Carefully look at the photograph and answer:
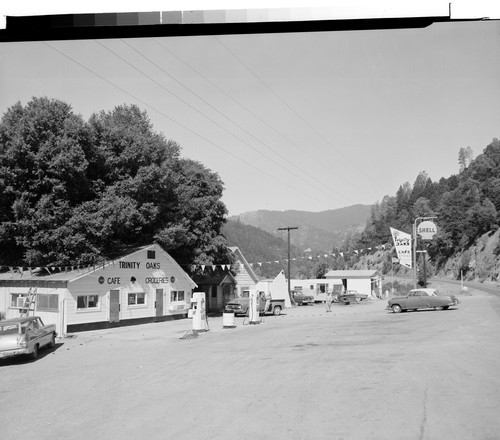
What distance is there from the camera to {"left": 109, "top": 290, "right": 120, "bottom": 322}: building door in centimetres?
2608

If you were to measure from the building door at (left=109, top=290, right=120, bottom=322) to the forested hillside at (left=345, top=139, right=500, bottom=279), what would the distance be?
42.5 meters

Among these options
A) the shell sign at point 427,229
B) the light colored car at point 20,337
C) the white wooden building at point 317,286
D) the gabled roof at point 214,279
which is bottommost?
the white wooden building at point 317,286

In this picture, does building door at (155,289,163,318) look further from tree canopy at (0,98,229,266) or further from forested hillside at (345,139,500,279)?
forested hillside at (345,139,500,279)

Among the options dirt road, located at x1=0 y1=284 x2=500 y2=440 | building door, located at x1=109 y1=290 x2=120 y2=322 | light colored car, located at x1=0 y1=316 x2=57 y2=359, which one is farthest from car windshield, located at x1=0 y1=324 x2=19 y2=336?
building door, located at x1=109 y1=290 x2=120 y2=322

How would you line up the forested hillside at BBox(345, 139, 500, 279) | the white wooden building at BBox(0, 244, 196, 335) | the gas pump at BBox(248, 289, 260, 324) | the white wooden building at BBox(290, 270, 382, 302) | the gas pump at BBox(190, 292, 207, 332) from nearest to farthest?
the gas pump at BBox(190, 292, 207, 332)
the white wooden building at BBox(0, 244, 196, 335)
the gas pump at BBox(248, 289, 260, 324)
the white wooden building at BBox(290, 270, 382, 302)
the forested hillside at BBox(345, 139, 500, 279)

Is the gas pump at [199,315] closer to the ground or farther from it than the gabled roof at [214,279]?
closer to the ground

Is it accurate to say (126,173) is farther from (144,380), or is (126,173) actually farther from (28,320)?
(144,380)

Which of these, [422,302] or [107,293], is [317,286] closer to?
[422,302]

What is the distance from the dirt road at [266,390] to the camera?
760 centimetres

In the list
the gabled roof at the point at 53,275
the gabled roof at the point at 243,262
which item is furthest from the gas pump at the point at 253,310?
the gabled roof at the point at 243,262

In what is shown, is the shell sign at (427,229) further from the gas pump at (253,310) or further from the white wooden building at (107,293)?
the white wooden building at (107,293)

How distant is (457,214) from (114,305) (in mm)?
61422

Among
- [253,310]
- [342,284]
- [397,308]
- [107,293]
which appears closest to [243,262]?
[397,308]

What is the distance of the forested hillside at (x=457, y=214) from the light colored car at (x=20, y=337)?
48.5 metres
